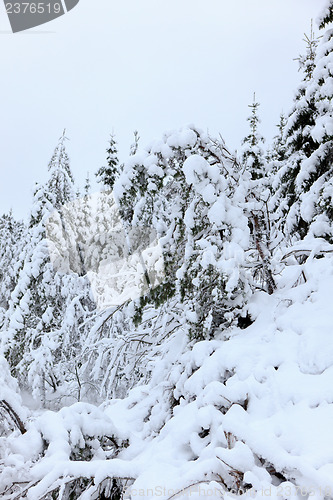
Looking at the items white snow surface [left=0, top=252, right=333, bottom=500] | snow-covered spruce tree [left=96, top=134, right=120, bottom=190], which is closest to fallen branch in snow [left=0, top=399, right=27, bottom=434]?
white snow surface [left=0, top=252, right=333, bottom=500]

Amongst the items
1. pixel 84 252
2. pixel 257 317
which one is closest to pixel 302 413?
pixel 257 317

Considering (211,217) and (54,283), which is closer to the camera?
(211,217)

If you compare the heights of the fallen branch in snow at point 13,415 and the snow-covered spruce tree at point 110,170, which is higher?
the snow-covered spruce tree at point 110,170

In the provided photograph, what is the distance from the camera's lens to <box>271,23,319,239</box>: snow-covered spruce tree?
35.1 ft

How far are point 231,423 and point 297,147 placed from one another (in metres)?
10.8

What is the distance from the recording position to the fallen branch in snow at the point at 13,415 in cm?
324

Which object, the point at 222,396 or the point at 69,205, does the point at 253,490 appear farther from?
the point at 69,205

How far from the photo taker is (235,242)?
151 inches

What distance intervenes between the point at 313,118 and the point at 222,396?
33.4 ft

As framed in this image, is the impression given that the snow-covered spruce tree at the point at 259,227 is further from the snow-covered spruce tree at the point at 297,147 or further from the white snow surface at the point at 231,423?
the snow-covered spruce tree at the point at 297,147

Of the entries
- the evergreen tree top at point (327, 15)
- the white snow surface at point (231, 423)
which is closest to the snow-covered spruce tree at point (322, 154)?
the evergreen tree top at point (327, 15)

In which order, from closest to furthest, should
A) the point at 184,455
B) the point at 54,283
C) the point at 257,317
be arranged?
the point at 184,455 → the point at 257,317 → the point at 54,283

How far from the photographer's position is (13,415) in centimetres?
333

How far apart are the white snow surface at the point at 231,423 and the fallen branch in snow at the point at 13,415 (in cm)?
31
